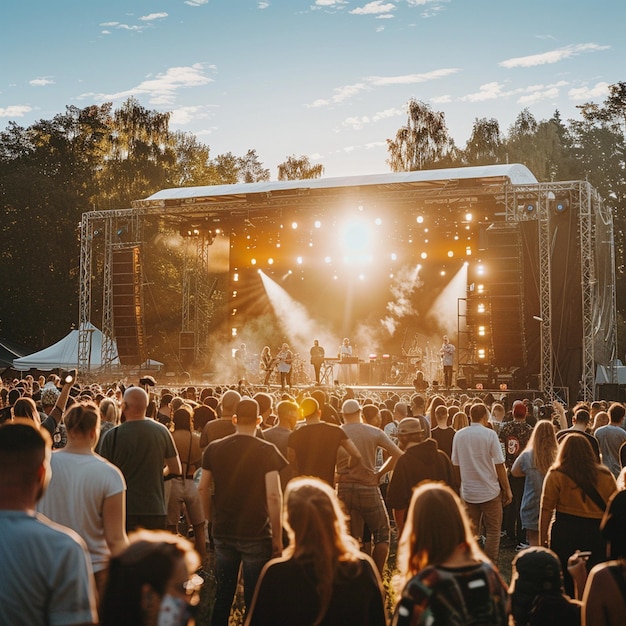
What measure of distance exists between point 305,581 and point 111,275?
2362 centimetres

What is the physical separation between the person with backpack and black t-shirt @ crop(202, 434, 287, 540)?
7.39ft

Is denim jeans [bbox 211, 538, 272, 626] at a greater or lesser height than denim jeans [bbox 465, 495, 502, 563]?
greater

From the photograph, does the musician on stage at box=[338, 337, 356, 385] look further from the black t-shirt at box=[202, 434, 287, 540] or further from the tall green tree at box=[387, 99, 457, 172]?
the black t-shirt at box=[202, 434, 287, 540]

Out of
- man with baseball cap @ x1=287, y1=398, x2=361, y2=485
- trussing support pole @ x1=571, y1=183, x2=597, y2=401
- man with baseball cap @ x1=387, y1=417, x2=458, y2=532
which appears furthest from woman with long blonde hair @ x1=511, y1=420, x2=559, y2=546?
trussing support pole @ x1=571, y1=183, x2=597, y2=401

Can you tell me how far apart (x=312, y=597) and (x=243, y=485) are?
7.33 ft

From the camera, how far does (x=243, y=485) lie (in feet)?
16.7

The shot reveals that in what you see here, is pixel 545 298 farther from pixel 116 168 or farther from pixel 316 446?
pixel 116 168

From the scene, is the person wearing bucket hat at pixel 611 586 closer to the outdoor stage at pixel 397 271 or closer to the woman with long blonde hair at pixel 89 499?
the woman with long blonde hair at pixel 89 499

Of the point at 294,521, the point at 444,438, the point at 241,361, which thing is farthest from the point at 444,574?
the point at 241,361

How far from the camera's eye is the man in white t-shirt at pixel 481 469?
290 inches

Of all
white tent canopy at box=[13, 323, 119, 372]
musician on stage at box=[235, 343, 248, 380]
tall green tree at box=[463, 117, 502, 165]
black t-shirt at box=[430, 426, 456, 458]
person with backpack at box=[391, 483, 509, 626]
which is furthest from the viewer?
tall green tree at box=[463, 117, 502, 165]

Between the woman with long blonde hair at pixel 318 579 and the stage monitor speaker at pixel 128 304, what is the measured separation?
22.6 metres

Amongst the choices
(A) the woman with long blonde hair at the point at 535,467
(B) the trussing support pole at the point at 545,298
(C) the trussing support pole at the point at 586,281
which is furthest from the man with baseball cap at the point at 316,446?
(C) the trussing support pole at the point at 586,281

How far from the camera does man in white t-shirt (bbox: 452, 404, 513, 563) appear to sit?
7.36m
